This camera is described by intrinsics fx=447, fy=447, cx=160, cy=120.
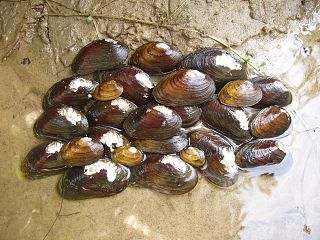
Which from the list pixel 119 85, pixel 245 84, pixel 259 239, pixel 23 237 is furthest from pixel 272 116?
pixel 23 237

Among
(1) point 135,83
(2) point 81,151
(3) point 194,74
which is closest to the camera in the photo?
(2) point 81,151

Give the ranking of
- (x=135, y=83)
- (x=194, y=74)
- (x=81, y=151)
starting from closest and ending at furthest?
(x=81, y=151)
(x=194, y=74)
(x=135, y=83)

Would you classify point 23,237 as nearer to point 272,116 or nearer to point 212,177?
point 212,177

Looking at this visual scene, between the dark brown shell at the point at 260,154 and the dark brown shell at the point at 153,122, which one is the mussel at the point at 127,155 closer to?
the dark brown shell at the point at 153,122

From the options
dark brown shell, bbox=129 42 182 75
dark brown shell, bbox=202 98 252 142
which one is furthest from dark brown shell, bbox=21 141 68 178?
dark brown shell, bbox=202 98 252 142

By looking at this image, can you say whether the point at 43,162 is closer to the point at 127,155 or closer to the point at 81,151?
the point at 81,151

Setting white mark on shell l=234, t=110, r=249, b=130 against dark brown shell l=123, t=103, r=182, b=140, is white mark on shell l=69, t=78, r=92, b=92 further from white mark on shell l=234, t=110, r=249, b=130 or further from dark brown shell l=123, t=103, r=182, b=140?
white mark on shell l=234, t=110, r=249, b=130

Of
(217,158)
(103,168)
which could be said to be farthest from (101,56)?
(217,158)
